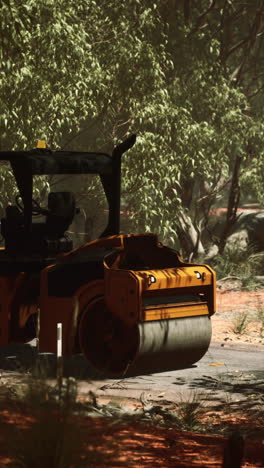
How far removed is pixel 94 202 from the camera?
88.6ft

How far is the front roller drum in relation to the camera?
10742 mm

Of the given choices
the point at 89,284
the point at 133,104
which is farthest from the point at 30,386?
the point at 133,104

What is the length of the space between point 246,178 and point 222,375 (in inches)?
624

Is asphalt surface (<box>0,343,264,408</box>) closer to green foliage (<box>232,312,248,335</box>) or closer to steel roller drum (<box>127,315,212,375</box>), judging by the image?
steel roller drum (<box>127,315,212,375</box>)

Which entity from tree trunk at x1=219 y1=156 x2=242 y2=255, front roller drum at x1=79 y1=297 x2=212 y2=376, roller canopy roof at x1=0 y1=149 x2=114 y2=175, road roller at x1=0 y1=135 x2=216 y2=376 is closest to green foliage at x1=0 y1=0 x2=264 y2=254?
Answer: tree trunk at x1=219 y1=156 x2=242 y2=255

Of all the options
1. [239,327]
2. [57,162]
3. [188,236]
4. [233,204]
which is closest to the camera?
[57,162]

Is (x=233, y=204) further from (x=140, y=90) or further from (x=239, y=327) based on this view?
(x=239, y=327)

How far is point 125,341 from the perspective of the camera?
1091cm

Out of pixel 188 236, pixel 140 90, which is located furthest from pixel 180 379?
pixel 188 236

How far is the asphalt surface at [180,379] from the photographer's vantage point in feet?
32.8

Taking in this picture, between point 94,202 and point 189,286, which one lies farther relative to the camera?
point 94,202

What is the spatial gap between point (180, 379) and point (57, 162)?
9.38 feet

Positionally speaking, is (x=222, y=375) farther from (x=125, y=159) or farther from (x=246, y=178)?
(x=246, y=178)

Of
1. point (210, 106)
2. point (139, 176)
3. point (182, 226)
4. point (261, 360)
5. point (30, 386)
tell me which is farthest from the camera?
point (182, 226)
